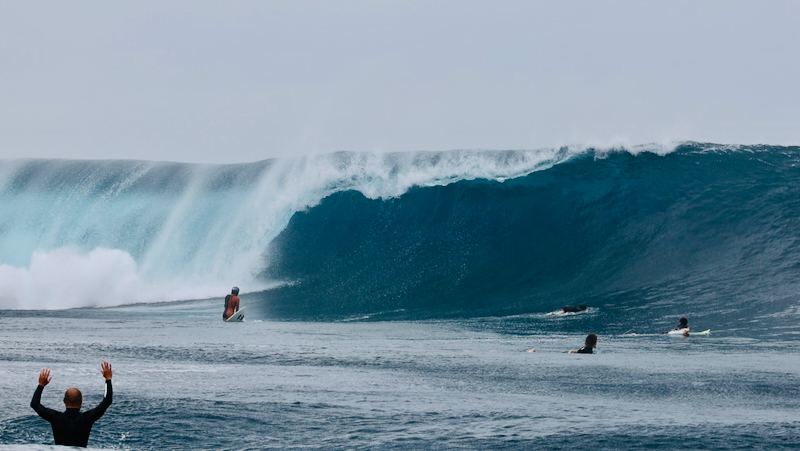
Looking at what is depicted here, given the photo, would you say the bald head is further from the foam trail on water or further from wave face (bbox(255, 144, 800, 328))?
the foam trail on water

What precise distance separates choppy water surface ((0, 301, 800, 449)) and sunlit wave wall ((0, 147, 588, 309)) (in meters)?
13.0

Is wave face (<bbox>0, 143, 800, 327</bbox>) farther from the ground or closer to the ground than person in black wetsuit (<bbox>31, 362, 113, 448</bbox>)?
farther from the ground

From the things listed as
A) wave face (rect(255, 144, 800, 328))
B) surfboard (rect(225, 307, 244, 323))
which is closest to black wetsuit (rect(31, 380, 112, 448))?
wave face (rect(255, 144, 800, 328))

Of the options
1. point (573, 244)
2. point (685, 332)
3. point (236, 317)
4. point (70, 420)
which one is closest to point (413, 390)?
point (70, 420)

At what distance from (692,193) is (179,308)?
57.0 feet

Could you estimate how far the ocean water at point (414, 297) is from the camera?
26.6 ft

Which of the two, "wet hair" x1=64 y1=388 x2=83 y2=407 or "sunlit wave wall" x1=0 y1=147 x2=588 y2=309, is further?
"sunlit wave wall" x1=0 y1=147 x2=588 y2=309

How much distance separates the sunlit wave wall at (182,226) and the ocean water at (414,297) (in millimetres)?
117

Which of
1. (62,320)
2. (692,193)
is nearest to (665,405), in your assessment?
(62,320)

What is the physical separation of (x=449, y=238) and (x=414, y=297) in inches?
191

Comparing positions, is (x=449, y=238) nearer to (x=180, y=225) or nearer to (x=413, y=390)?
(x=180, y=225)

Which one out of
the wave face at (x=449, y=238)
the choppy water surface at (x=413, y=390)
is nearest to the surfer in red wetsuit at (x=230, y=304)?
the wave face at (x=449, y=238)

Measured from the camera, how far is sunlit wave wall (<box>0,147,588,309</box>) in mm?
29281

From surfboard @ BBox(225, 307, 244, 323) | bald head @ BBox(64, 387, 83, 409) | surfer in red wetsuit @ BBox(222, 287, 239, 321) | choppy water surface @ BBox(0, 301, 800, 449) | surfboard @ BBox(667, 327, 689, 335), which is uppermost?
surfer in red wetsuit @ BBox(222, 287, 239, 321)
